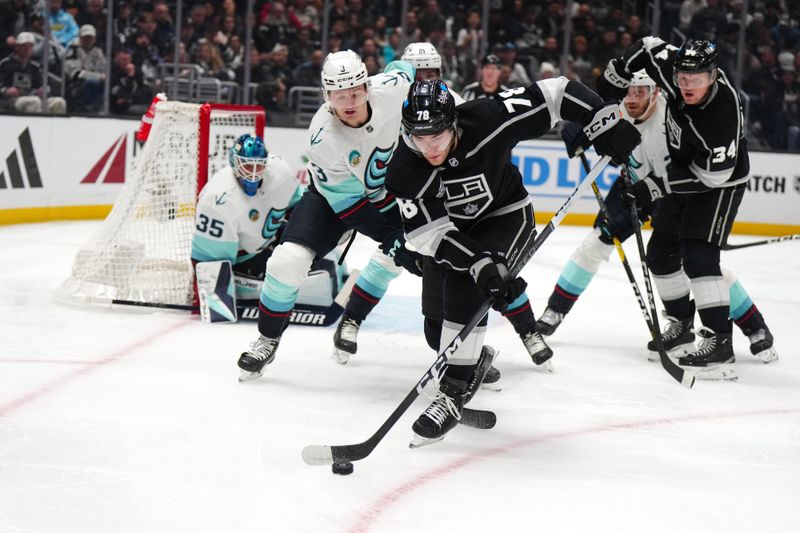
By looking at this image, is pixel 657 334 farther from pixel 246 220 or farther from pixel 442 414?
pixel 246 220

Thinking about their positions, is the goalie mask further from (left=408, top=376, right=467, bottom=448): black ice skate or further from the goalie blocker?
Answer: (left=408, top=376, right=467, bottom=448): black ice skate

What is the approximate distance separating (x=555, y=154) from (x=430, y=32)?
1641 millimetres

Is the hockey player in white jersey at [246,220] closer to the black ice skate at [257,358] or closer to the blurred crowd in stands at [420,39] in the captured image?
the black ice skate at [257,358]

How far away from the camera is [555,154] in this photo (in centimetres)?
787

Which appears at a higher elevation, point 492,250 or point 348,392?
point 492,250

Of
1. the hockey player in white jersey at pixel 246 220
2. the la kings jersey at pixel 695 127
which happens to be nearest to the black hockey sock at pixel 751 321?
the la kings jersey at pixel 695 127

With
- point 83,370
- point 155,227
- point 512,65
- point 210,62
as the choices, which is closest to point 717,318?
point 83,370

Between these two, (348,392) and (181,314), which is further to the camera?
(181,314)

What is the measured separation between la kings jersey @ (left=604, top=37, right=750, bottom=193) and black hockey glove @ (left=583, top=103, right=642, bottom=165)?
578 millimetres

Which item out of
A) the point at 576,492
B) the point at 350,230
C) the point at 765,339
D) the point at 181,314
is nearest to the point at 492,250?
the point at 576,492

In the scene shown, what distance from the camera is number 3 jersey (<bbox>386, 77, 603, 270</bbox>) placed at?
2.59 m

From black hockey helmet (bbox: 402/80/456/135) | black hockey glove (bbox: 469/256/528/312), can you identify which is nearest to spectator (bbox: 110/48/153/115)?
black hockey helmet (bbox: 402/80/456/135)

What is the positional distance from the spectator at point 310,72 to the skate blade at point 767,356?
5380mm

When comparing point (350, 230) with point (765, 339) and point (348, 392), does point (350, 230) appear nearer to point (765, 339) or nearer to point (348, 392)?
point (348, 392)
